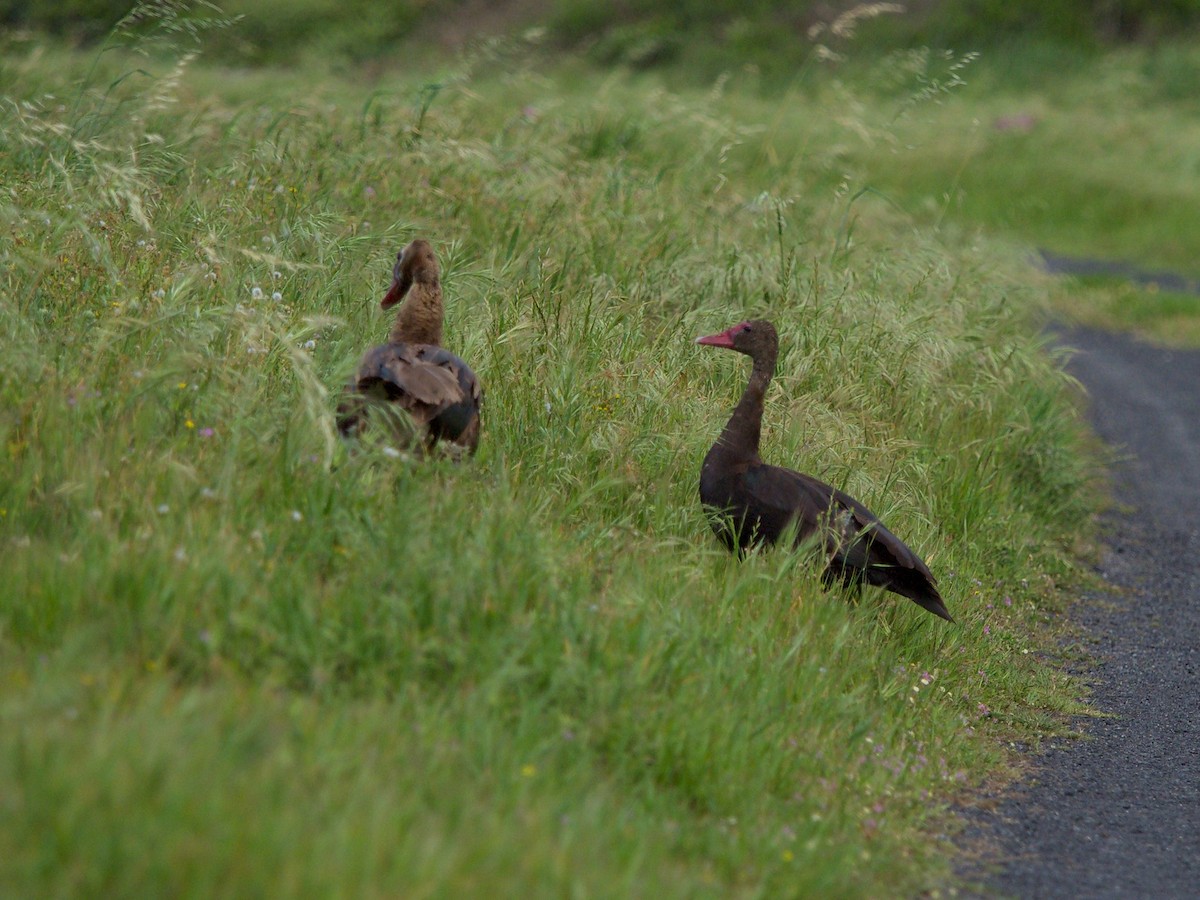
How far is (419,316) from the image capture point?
498 cm

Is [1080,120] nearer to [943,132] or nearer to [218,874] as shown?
[943,132]

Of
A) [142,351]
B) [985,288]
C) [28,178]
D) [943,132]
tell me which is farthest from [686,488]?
[943,132]

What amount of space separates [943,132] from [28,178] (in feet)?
60.6

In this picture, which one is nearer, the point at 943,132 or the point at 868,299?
the point at 868,299

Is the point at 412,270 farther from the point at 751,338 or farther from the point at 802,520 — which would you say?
the point at 802,520

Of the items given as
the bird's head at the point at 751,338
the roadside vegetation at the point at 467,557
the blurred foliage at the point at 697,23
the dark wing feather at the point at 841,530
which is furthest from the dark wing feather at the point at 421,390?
the blurred foliage at the point at 697,23

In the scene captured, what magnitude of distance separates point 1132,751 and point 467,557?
8.91 feet

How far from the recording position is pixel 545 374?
5.56 m

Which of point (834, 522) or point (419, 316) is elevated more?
point (419, 316)

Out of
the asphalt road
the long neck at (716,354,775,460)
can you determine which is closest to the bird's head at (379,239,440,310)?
the long neck at (716,354,775,460)

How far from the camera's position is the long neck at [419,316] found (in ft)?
16.3

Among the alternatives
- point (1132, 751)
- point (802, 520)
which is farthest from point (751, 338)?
point (1132, 751)

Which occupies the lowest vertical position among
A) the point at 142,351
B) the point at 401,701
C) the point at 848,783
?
the point at 848,783

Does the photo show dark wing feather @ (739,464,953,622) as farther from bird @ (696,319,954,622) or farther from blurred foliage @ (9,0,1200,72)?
blurred foliage @ (9,0,1200,72)
